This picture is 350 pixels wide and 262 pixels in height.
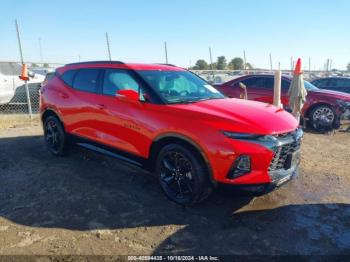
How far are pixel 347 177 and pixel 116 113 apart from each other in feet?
12.7

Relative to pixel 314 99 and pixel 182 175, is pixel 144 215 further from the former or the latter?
pixel 314 99

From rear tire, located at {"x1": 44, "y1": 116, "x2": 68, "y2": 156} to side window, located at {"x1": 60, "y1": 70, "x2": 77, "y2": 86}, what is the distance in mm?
723

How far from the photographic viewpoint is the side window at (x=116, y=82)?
451 cm

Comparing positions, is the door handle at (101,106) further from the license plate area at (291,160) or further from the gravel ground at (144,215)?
the license plate area at (291,160)

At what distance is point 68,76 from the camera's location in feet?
18.4

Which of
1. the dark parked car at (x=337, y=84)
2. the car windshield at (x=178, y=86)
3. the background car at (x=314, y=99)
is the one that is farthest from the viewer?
the dark parked car at (x=337, y=84)

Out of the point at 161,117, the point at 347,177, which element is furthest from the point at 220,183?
the point at 347,177

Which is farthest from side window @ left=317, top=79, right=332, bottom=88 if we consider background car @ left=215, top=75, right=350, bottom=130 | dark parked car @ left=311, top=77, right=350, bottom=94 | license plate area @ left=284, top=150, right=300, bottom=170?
license plate area @ left=284, top=150, right=300, bottom=170

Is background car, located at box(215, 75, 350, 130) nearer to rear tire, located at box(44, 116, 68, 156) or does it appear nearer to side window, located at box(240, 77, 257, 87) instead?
side window, located at box(240, 77, 257, 87)

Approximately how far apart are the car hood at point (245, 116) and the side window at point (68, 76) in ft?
7.89

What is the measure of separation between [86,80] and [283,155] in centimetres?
324

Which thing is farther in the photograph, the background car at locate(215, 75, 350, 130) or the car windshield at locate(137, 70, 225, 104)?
the background car at locate(215, 75, 350, 130)

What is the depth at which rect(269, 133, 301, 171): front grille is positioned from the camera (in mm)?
3670

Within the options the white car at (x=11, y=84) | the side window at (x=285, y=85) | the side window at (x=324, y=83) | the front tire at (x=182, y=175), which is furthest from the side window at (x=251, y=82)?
the white car at (x=11, y=84)
